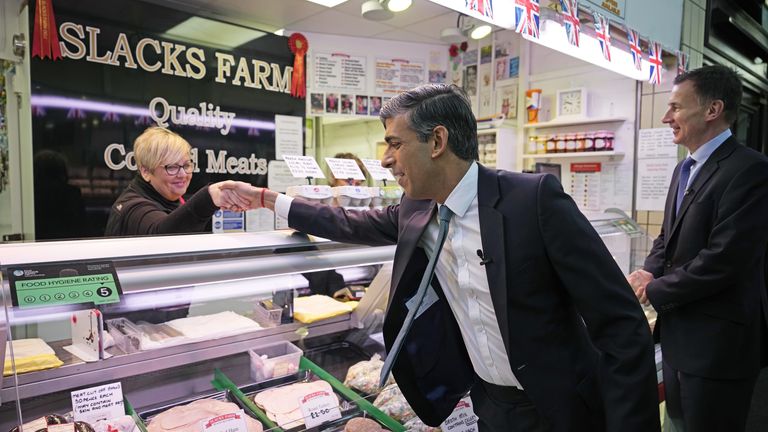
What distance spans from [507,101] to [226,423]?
198 inches

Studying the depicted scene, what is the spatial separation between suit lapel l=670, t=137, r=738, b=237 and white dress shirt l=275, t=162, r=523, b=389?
1376 mm

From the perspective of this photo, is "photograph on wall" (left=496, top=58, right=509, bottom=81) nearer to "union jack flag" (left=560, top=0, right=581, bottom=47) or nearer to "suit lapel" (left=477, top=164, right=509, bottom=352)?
"union jack flag" (left=560, top=0, right=581, bottom=47)

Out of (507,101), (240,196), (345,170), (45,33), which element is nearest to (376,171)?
(345,170)

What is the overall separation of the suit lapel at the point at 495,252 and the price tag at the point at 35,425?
126cm

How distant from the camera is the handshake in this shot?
171 centimetres

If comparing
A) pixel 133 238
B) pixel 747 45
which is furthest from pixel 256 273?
pixel 747 45

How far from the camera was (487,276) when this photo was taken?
1270 millimetres

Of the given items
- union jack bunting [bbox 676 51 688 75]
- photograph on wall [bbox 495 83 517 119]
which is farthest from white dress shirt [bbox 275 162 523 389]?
photograph on wall [bbox 495 83 517 119]

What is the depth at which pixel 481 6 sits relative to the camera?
209 centimetres

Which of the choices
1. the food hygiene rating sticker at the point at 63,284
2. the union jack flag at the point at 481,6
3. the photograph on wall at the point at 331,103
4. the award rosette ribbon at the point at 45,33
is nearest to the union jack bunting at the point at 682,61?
the union jack flag at the point at 481,6

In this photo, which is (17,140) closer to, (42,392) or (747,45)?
(42,392)

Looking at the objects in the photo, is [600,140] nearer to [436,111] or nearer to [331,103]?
[331,103]

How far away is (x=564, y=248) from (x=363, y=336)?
1253 millimetres

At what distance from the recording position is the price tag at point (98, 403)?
1.44 m
